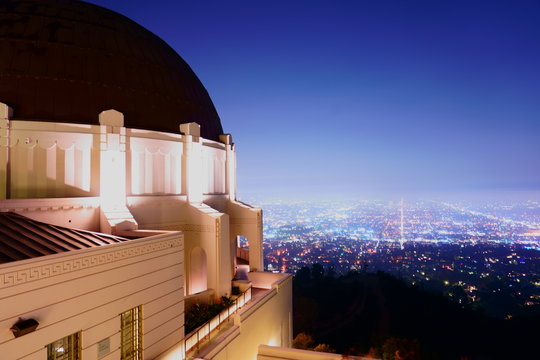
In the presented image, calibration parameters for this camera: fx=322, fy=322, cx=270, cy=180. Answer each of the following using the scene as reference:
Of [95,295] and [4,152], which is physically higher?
[4,152]

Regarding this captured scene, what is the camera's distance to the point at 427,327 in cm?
4297

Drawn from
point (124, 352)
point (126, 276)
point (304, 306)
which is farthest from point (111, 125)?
point (304, 306)

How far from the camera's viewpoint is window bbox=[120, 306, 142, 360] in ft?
28.1

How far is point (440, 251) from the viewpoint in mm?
105375

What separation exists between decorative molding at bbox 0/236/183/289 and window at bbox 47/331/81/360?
1532mm

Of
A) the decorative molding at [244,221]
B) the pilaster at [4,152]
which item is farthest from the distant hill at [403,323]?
the pilaster at [4,152]

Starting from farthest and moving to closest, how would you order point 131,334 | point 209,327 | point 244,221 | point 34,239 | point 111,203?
point 244,221, point 111,203, point 209,327, point 131,334, point 34,239

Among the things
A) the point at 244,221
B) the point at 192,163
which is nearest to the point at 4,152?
the point at 192,163

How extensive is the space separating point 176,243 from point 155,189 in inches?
232

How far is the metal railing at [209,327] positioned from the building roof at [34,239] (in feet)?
13.7

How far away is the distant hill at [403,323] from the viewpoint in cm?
3828

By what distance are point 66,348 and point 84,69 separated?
1211 cm

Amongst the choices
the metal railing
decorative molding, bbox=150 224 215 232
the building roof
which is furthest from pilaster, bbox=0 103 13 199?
the metal railing

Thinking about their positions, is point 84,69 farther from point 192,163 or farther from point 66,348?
point 66,348
